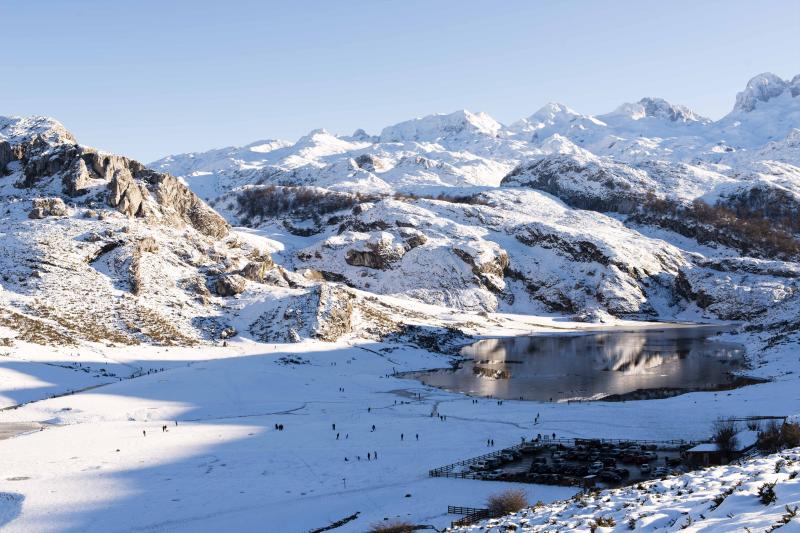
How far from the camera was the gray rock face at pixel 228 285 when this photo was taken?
105 meters

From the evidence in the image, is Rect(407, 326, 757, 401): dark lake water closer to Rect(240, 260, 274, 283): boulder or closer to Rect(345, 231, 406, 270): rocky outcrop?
Rect(240, 260, 274, 283): boulder

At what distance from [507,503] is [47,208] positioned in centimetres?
10197

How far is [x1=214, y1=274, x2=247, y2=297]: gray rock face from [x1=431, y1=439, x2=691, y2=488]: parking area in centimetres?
6832

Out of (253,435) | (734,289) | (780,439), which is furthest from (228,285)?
(734,289)

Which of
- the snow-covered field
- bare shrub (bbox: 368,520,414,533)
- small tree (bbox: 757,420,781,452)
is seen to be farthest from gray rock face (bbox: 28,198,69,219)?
small tree (bbox: 757,420,781,452)

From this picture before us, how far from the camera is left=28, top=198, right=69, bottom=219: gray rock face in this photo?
107 m

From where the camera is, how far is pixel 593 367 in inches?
3661

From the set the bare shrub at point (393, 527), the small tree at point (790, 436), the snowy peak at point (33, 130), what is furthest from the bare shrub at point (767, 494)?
the snowy peak at point (33, 130)

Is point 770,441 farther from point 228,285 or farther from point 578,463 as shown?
point 228,285

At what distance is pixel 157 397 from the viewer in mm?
65312

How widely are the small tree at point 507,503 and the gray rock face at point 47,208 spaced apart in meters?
99.5

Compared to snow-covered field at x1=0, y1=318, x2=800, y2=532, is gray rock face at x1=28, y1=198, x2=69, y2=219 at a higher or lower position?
higher

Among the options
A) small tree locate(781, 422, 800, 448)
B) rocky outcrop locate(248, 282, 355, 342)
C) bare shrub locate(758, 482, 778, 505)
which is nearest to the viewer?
bare shrub locate(758, 482, 778, 505)

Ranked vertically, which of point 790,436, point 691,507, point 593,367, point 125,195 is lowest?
point 593,367
